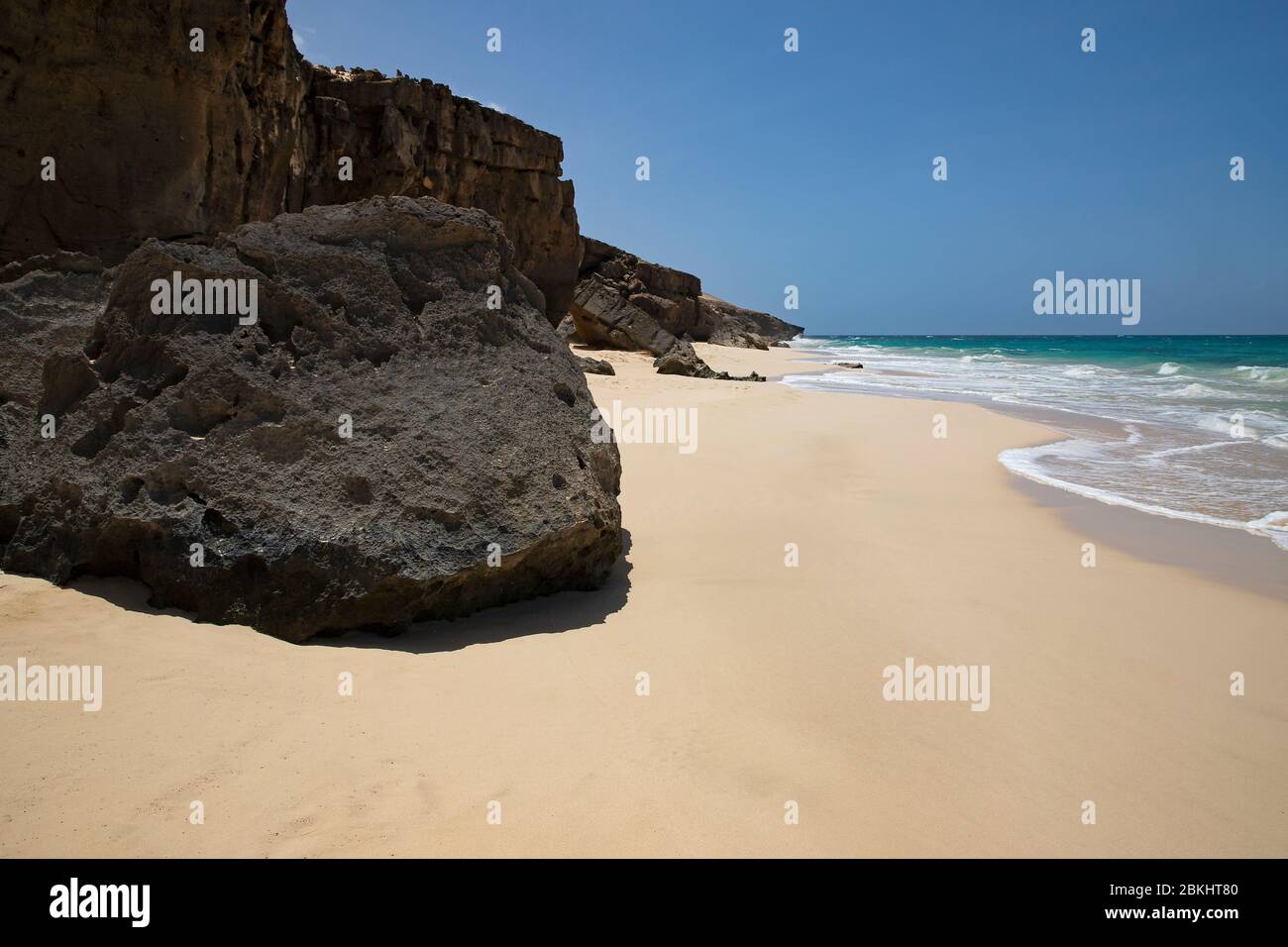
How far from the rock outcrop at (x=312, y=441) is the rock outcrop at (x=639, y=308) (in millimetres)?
21245

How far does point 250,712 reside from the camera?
2506mm

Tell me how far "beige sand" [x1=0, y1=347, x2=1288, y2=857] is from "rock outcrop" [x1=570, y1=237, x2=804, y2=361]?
21730 mm

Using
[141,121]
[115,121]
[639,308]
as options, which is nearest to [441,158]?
[141,121]

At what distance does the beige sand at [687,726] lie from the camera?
2094 mm

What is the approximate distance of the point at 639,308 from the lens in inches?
1128

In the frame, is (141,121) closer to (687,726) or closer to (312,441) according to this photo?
(312,441)

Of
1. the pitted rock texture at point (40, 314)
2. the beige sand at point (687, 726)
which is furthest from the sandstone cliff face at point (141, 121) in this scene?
the beige sand at point (687, 726)

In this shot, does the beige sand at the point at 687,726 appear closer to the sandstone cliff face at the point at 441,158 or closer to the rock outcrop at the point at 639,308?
the sandstone cliff face at the point at 441,158

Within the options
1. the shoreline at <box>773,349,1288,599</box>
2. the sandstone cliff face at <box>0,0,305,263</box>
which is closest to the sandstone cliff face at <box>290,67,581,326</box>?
the sandstone cliff face at <box>0,0,305,263</box>

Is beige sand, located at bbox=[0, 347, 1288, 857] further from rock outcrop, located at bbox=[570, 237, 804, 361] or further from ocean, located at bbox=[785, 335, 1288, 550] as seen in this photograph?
rock outcrop, located at bbox=[570, 237, 804, 361]

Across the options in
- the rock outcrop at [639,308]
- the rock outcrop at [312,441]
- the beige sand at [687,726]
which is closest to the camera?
the beige sand at [687,726]
